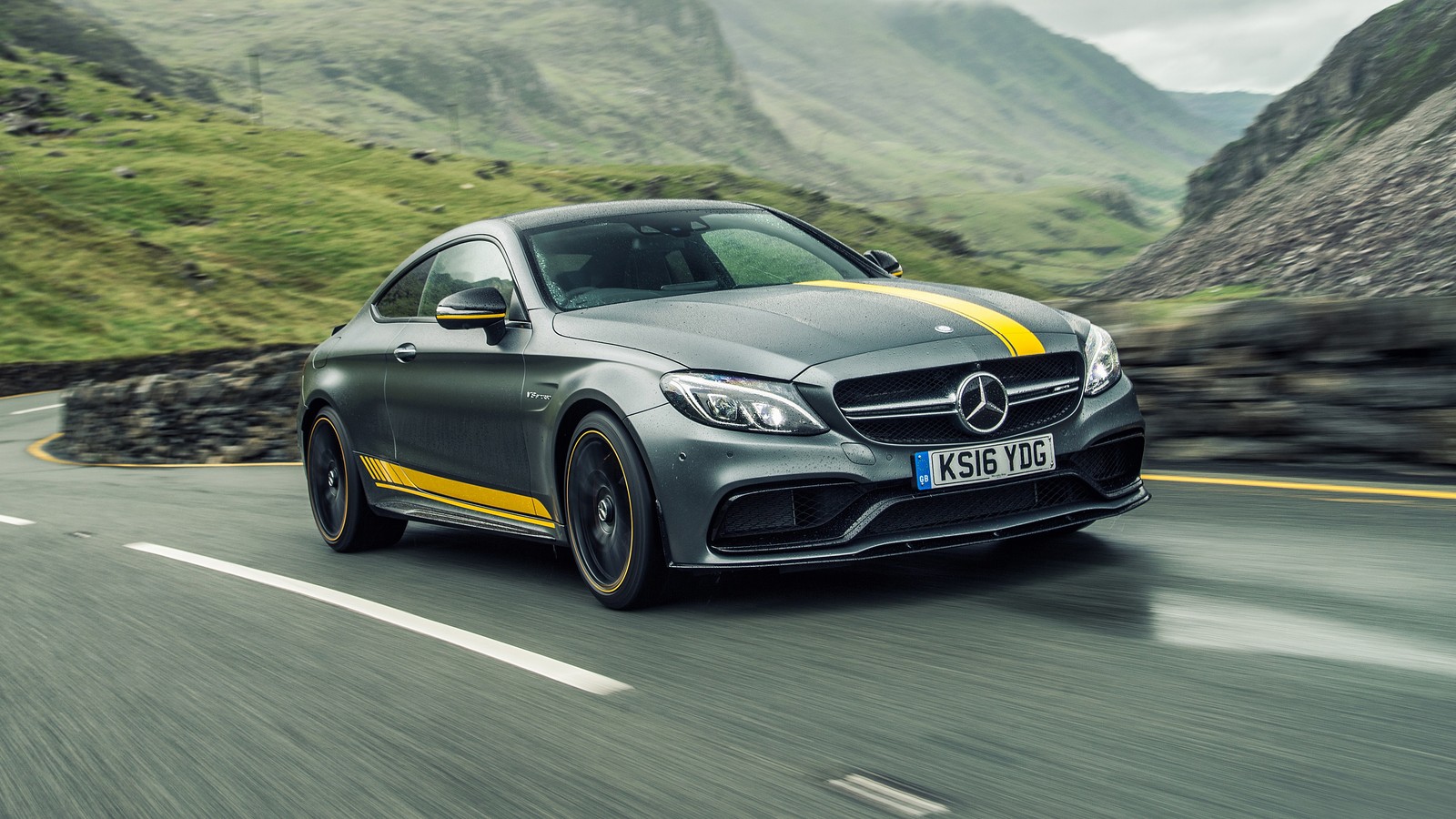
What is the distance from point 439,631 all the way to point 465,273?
5.85 ft

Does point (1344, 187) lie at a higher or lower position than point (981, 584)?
higher

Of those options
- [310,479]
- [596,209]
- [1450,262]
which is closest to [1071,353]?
[596,209]

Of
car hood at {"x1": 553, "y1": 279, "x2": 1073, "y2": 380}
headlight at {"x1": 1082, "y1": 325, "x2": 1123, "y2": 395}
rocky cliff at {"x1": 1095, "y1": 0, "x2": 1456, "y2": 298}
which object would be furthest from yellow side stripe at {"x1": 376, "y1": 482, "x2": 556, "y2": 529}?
rocky cliff at {"x1": 1095, "y1": 0, "x2": 1456, "y2": 298}

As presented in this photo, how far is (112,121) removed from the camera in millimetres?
98250

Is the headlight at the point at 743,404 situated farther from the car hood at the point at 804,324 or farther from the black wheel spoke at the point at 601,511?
the black wheel spoke at the point at 601,511

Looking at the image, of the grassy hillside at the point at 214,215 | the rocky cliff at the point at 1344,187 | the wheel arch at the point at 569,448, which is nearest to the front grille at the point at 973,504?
the wheel arch at the point at 569,448

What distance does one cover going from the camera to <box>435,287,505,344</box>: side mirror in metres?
5.93

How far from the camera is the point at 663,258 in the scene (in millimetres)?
6270

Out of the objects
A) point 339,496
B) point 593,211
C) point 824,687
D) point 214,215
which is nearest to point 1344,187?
point 214,215

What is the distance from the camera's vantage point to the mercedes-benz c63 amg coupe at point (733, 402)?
4934 millimetres

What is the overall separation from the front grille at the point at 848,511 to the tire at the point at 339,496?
3237 millimetres

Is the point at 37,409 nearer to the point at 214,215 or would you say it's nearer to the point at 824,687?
the point at 824,687

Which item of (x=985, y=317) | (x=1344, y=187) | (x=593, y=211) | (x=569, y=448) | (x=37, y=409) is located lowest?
(x=37, y=409)

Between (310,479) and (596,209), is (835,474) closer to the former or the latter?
(596,209)
